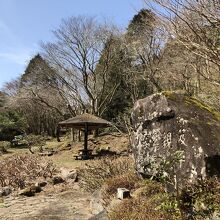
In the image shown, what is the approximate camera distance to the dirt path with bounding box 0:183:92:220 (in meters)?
7.61

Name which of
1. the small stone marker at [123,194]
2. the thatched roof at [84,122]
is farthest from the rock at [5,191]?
the thatched roof at [84,122]

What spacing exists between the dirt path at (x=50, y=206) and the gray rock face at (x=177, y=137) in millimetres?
1982

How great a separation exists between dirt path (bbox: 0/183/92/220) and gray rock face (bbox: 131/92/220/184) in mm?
1982

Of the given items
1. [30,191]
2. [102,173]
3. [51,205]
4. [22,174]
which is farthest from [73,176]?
[51,205]

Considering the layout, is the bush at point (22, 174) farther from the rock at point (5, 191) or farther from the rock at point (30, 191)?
the rock at point (30, 191)

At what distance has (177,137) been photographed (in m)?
5.97

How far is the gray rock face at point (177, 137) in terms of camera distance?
5.32 meters

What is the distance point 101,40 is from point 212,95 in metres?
17.3

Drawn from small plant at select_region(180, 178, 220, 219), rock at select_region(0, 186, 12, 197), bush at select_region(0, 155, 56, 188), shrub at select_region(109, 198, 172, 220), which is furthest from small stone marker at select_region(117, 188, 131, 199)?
bush at select_region(0, 155, 56, 188)

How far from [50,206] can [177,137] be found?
13.6 ft

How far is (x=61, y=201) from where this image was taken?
30.0 ft

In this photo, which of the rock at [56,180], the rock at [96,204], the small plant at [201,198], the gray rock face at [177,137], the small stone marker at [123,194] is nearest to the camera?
the small plant at [201,198]

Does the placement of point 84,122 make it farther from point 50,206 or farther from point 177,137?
point 177,137

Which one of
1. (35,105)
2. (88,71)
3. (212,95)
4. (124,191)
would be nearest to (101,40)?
(88,71)
